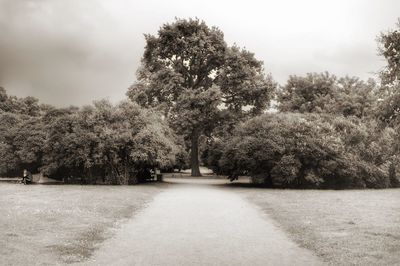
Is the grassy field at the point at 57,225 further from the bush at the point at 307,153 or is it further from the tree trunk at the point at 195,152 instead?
the tree trunk at the point at 195,152

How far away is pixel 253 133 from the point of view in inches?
1181

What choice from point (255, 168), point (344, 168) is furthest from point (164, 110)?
point (344, 168)

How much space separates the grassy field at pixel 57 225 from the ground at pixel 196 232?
0.06ft

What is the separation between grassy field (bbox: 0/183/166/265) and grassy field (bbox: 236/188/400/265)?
189 inches

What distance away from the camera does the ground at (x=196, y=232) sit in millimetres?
Answer: 8570

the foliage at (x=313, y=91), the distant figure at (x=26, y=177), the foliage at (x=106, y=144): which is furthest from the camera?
the foliage at (x=313, y=91)

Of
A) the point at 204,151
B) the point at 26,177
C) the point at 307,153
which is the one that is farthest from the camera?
the point at 204,151

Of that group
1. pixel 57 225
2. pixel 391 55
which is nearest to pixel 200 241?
pixel 57 225

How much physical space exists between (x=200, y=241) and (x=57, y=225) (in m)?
4.20

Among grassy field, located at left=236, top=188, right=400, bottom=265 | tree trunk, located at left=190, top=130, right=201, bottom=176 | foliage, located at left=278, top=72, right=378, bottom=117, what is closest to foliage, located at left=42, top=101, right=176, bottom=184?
grassy field, located at left=236, top=188, right=400, bottom=265

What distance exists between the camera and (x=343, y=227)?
1227 cm

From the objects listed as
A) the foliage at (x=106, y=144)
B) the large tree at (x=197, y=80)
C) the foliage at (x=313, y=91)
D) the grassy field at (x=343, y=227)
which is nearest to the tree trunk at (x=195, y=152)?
the large tree at (x=197, y=80)

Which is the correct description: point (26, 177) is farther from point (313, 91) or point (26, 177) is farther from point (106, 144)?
point (313, 91)

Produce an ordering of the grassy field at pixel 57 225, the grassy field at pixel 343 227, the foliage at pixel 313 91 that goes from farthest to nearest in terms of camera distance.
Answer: the foliage at pixel 313 91 < the grassy field at pixel 343 227 < the grassy field at pixel 57 225
